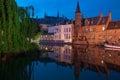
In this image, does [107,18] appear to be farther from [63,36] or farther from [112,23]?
[63,36]

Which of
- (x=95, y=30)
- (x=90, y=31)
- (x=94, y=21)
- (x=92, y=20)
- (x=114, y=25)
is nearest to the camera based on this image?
(x=114, y=25)

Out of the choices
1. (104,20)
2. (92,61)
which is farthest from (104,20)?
(92,61)

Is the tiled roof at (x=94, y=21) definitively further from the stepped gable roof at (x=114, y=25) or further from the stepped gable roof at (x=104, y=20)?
the stepped gable roof at (x=114, y=25)

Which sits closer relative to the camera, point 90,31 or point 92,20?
point 90,31

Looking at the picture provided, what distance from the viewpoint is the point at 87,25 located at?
8156 cm

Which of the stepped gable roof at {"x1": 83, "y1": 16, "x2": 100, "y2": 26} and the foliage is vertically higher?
the stepped gable roof at {"x1": 83, "y1": 16, "x2": 100, "y2": 26}

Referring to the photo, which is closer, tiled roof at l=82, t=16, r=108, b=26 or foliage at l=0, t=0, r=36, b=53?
foliage at l=0, t=0, r=36, b=53

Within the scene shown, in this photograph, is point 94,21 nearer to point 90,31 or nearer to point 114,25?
point 90,31

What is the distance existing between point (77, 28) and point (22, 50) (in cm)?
6159

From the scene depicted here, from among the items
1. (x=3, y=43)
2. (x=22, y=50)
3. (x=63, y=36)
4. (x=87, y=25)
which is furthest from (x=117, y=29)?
(x=3, y=43)

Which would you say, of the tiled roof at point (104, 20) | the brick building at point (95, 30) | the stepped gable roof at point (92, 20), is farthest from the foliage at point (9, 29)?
the stepped gable roof at point (92, 20)

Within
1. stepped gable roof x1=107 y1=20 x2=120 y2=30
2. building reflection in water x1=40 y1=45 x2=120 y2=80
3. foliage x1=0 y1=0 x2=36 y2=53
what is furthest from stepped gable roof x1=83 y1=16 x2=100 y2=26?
foliage x1=0 y1=0 x2=36 y2=53

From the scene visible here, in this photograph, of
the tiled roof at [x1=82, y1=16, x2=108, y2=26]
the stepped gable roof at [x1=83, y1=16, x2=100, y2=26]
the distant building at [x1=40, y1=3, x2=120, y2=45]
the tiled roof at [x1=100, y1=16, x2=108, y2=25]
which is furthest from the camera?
the stepped gable roof at [x1=83, y1=16, x2=100, y2=26]

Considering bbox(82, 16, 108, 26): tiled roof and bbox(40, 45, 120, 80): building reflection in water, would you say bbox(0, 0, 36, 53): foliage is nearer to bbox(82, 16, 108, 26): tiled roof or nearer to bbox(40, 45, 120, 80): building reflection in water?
bbox(40, 45, 120, 80): building reflection in water
